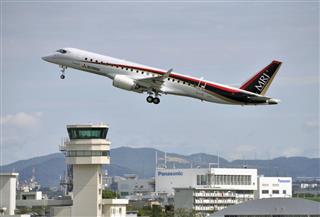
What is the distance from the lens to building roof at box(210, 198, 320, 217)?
187 metres

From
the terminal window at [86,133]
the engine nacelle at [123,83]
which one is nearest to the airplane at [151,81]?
the engine nacelle at [123,83]

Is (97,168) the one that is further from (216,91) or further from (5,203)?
(216,91)

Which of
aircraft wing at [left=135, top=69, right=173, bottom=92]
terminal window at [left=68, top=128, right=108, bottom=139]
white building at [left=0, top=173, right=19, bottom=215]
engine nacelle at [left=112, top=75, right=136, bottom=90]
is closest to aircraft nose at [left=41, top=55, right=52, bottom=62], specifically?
engine nacelle at [left=112, top=75, right=136, bottom=90]

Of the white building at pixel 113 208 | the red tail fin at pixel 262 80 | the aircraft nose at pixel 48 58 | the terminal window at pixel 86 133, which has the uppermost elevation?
the aircraft nose at pixel 48 58

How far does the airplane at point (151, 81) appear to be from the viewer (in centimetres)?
12544

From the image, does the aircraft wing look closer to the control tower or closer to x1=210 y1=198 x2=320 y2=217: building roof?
the control tower

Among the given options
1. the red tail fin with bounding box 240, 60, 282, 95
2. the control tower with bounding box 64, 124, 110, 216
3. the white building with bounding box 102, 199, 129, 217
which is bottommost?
the white building with bounding box 102, 199, 129, 217

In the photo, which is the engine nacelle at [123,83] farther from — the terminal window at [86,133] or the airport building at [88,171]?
the terminal window at [86,133]

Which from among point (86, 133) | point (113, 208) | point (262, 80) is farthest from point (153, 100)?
point (86, 133)

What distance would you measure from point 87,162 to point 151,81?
5057 cm

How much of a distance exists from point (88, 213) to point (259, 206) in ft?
130

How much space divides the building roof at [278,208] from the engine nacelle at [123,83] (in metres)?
66.7

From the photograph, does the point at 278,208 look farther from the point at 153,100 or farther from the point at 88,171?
the point at 153,100

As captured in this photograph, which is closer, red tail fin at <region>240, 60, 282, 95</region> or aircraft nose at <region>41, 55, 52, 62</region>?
red tail fin at <region>240, 60, 282, 95</region>
